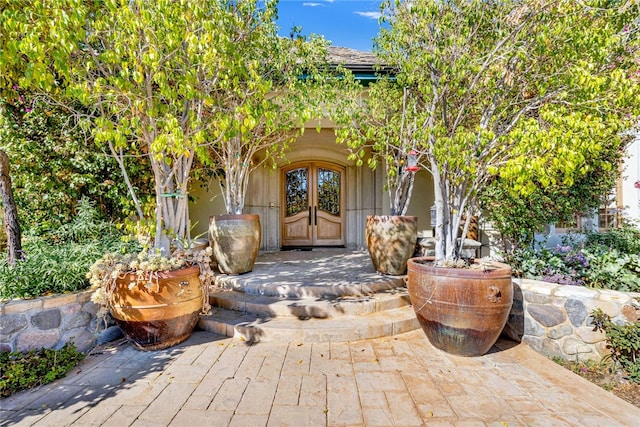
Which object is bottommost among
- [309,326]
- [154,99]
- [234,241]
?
[309,326]

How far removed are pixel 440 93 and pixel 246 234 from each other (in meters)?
2.90

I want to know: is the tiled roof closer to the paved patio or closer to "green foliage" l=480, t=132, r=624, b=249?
"green foliage" l=480, t=132, r=624, b=249

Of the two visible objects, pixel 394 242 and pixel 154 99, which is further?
pixel 394 242

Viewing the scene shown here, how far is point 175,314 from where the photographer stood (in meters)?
2.72

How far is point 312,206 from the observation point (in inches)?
286

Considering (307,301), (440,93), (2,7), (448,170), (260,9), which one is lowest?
(307,301)

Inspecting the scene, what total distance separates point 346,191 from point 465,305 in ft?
16.7

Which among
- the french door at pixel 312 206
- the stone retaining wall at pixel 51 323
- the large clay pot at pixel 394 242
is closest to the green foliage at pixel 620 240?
the large clay pot at pixel 394 242

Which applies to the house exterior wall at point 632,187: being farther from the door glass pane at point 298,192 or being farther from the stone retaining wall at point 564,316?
the door glass pane at point 298,192

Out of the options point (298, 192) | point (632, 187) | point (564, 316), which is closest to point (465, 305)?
point (564, 316)

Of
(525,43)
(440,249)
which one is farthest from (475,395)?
(525,43)

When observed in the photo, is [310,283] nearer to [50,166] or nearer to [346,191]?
[346,191]

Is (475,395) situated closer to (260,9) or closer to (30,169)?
(260,9)

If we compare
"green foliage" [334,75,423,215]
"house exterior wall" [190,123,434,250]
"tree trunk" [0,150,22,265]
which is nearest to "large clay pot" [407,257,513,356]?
"green foliage" [334,75,423,215]
